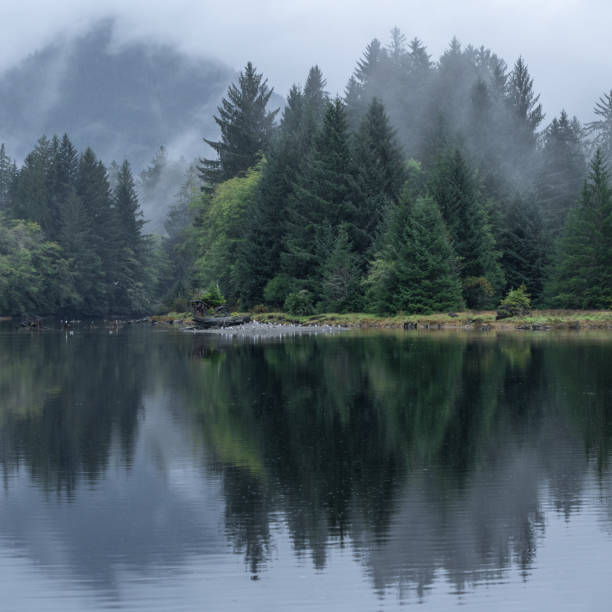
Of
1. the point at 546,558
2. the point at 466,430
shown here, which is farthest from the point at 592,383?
the point at 546,558

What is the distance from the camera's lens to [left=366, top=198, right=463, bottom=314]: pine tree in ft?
207

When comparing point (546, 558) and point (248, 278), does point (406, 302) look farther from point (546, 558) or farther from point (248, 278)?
point (546, 558)

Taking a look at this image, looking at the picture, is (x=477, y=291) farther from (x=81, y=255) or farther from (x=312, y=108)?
(x=81, y=255)

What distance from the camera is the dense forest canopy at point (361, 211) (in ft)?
211

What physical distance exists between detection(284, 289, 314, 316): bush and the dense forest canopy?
13cm

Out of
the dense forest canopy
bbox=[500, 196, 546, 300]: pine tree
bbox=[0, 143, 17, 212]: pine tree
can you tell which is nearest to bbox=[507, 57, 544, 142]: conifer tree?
the dense forest canopy

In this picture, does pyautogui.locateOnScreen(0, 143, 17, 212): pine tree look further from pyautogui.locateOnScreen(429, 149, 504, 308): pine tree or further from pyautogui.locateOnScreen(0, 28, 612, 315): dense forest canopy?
pyautogui.locateOnScreen(429, 149, 504, 308): pine tree

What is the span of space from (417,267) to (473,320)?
613cm

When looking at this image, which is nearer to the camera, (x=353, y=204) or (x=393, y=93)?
(x=353, y=204)

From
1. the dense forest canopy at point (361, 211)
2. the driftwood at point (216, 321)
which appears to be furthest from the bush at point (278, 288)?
the driftwood at point (216, 321)

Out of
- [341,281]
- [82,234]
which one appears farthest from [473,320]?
[82,234]

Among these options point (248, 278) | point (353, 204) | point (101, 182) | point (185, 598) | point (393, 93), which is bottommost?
point (185, 598)

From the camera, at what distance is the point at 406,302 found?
63.9 m

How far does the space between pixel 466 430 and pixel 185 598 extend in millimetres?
9056
